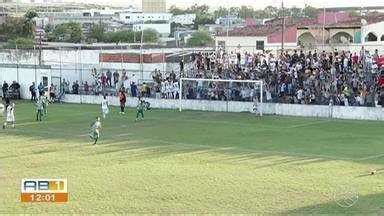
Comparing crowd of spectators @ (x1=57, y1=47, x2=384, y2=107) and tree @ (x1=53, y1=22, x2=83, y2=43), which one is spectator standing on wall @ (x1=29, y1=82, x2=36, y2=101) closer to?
crowd of spectators @ (x1=57, y1=47, x2=384, y2=107)

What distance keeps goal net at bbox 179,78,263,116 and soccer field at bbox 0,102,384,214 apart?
2665mm

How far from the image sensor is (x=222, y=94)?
144 ft

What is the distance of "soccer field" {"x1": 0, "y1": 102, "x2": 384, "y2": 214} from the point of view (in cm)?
1881

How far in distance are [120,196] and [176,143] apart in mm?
10637

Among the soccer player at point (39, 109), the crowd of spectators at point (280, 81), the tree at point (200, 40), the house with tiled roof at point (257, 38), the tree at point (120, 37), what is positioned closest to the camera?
the soccer player at point (39, 109)

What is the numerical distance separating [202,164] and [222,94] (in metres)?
19.2

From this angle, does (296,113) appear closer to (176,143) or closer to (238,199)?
(176,143)

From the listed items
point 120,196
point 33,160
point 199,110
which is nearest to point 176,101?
point 199,110

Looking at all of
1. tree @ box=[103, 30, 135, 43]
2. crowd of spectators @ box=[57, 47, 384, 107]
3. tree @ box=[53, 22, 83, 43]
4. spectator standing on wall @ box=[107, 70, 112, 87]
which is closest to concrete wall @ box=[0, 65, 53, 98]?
crowd of spectators @ box=[57, 47, 384, 107]

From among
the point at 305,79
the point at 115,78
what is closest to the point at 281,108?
the point at 305,79

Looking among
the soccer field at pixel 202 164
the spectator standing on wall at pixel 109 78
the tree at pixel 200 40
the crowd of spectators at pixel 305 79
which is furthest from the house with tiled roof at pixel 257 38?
the soccer field at pixel 202 164

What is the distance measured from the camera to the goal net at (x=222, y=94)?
42.3m

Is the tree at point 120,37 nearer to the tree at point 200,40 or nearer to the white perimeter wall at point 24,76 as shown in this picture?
the tree at point 200,40

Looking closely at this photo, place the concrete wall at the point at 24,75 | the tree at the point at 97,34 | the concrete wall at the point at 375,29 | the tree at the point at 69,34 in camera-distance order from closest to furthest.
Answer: the concrete wall at the point at 24,75
the concrete wall at the point at 375,29
the tree at the point at 69,34
the tree at the point at 97,34
